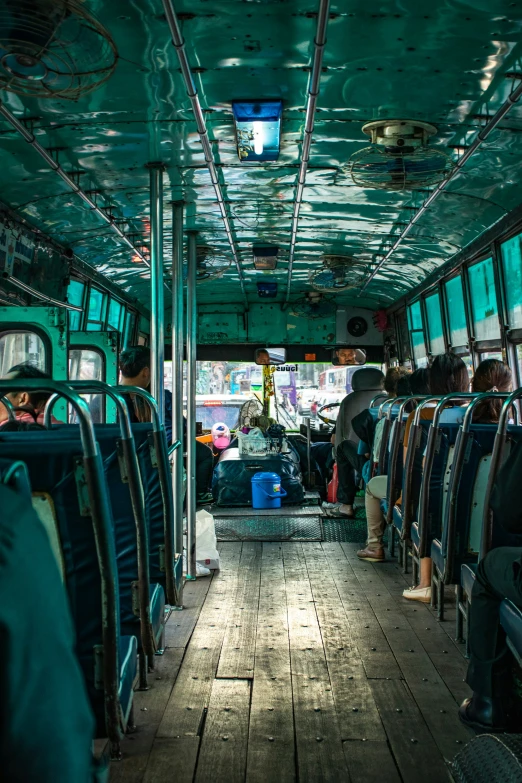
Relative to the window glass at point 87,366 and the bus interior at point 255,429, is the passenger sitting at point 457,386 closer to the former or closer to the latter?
the bus interior at point 255,429

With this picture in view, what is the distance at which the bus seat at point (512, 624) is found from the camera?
103 inches

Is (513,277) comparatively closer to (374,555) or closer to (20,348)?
(374,555)

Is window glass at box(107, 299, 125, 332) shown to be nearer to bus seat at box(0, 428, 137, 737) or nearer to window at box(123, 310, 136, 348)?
window at box(123, 310, 136, 348)

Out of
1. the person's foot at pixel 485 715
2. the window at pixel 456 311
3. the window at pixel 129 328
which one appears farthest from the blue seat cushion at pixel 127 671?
the window at pixel 129 328

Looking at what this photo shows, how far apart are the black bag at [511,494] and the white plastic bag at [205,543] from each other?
11.1 ft

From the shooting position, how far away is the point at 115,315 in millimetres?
10656

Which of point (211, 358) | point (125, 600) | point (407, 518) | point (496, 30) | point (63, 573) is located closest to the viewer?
point (63, 573)

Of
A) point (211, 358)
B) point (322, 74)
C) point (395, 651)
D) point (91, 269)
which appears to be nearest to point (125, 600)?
A: point (395, 651)

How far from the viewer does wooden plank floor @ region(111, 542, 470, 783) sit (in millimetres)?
2822

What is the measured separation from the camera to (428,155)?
5.08m

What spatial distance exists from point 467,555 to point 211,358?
357 inches

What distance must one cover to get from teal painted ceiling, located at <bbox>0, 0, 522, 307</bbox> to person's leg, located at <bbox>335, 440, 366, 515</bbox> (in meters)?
2.33

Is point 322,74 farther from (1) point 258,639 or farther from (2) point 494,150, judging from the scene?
(1) point 258,639

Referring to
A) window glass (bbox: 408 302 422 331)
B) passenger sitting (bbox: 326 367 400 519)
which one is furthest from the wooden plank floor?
window glass (bbox: 408 302 422 331)
